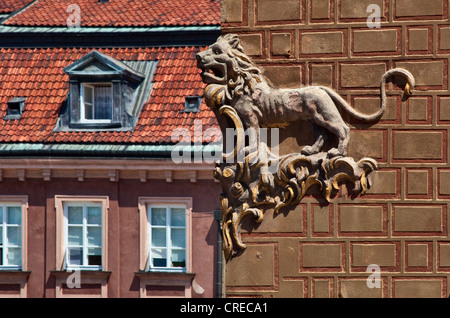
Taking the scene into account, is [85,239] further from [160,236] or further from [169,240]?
[169,240]

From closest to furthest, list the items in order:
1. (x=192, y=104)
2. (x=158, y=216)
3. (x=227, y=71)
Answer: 1. (x=227, y=71)
2. (x=192, y=104)
3. (x=158, y=216)

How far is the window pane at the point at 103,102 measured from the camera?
2372 cm

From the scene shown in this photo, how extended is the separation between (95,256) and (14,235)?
5.87 feet

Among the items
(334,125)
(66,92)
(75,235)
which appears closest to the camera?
(334,125)

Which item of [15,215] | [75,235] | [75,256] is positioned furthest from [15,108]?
[75,256]

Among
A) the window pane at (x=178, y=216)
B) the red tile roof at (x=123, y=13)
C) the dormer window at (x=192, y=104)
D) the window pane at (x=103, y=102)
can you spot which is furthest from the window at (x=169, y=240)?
the red tile roof at (x=123, y=13)

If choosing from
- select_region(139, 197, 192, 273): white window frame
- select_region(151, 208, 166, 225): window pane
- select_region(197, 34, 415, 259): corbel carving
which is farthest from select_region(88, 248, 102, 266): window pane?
select_region(197, 34, 415, 259): corbel carving

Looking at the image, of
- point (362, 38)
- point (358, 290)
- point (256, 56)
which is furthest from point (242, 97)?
point (358, 290)

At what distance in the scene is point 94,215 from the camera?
23469mm

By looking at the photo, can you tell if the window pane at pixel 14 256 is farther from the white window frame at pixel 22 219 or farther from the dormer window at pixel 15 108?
the dormer window at pixel 15 108

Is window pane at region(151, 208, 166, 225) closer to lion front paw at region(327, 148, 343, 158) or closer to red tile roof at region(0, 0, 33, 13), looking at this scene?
red tile roof at region(0, 0, 33, 13)

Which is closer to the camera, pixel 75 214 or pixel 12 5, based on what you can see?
pixel 75 214

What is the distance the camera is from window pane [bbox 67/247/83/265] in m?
23.3

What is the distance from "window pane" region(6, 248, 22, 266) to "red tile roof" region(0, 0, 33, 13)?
5.51 m
